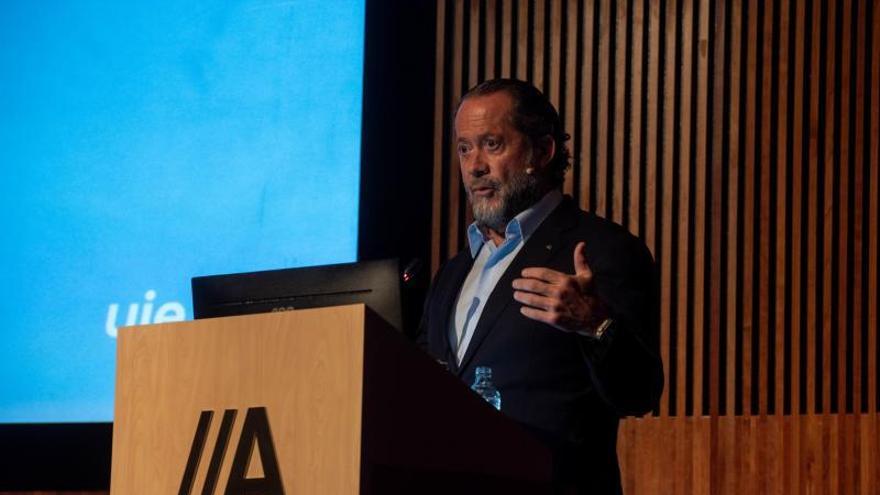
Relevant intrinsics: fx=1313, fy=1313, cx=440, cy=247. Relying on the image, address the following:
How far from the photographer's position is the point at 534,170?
3.19m

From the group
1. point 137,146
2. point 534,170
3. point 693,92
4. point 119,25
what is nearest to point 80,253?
point 137,146

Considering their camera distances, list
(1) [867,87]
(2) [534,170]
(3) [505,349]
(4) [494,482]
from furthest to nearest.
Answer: (1) [867,87] < (2) [534,170] < (3) [505,349] < (4) [494,482]

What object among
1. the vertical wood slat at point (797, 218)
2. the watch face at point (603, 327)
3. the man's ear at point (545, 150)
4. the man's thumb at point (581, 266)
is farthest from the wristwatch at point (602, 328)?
the vertical wood slat at point (797, 218)

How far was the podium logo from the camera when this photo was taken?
205cm

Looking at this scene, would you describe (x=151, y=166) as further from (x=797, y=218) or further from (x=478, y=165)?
(x=797, y=218)

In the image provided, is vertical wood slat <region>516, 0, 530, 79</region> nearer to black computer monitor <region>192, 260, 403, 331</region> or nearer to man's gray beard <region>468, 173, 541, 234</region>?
man's gray beard <region>468, 173, 541, 234</region>

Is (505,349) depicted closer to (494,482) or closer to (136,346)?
(494,482)

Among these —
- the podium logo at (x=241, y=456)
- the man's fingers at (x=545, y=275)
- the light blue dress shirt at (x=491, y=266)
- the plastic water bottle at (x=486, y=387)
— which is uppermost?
the light blue dress shirt at (x=491, y=266)

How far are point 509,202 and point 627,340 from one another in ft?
2.51

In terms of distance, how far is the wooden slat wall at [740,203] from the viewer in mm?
4699

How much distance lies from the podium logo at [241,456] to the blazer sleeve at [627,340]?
0.67m

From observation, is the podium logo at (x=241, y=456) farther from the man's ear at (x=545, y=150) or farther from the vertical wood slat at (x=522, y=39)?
the vertical wood slat at (x=522, y=39)

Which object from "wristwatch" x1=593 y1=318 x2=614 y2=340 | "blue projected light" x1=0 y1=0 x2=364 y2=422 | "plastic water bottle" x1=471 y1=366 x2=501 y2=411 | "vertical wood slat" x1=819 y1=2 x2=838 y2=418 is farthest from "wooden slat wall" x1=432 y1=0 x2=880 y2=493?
"wristwatch" x1=593 y1=318 x2=614 y2=340

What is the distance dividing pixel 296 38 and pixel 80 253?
1.05 m
